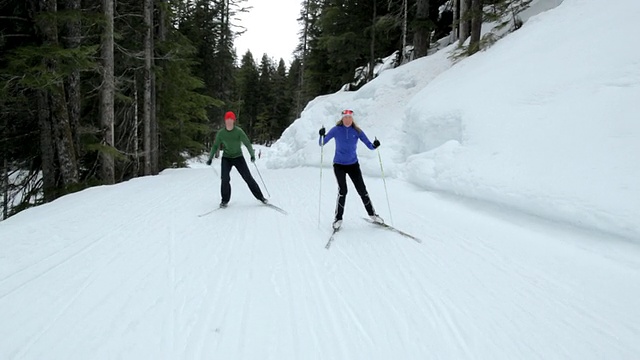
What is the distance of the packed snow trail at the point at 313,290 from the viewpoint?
2623mm

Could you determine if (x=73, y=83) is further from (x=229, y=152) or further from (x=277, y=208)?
(x=277, y=208)

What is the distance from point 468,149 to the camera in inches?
304

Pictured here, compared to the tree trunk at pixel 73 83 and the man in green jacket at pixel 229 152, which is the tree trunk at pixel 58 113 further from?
the man in green jacket at pixel 229 152

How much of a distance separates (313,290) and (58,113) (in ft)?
30.9

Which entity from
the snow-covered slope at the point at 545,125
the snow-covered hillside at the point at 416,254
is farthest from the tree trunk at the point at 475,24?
the snow-covered hillside at the point at 416,254

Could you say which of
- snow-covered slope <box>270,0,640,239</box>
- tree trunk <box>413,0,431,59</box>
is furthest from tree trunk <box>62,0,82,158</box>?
tree trunk <box>413,0,431,59</box>

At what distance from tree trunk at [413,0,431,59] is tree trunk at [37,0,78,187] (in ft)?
52.7

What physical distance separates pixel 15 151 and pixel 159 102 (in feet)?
25.3

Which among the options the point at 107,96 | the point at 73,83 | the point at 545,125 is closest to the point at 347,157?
the point at 545,125

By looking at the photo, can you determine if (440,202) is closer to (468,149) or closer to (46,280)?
(468,149)

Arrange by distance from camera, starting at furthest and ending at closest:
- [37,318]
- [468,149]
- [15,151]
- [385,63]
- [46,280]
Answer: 1. [385,63]
2. [15,151]
3. [468,149]
4. [46,280]
5. [37,318]

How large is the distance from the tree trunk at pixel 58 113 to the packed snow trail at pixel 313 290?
3658 millimetres

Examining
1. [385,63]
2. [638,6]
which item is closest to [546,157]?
[638,6]

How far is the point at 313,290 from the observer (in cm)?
352
